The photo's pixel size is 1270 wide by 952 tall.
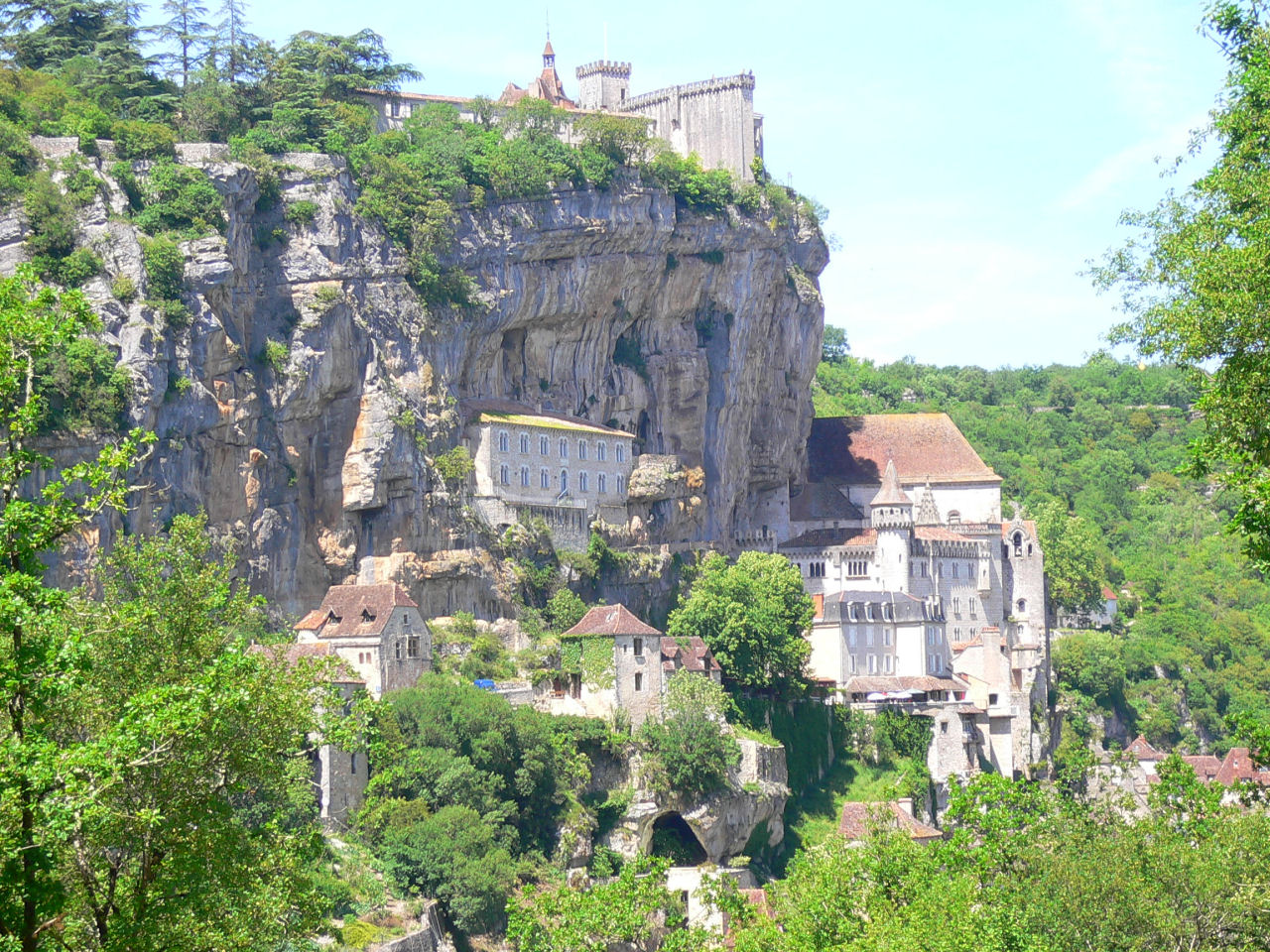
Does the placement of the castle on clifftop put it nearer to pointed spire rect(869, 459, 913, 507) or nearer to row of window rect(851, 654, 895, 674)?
pointed spire rect(869, 459, 913, 507)

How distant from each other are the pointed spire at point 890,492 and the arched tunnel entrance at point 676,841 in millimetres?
31126

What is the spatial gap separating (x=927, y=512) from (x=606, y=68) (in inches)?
1221

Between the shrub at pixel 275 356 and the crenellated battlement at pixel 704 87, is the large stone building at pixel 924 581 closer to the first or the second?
the crenellated battlement at pixel 704 87

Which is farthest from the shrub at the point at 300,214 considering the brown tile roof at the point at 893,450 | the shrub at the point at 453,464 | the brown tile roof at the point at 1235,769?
the brown tile roof at the point at 1235,769

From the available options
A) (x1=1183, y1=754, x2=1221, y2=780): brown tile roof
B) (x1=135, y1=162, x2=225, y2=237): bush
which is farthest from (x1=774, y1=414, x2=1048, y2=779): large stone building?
(x1=135, y1=162, x2=225, y2=237): bush

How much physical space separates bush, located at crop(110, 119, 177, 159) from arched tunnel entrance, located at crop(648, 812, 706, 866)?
3230 cm

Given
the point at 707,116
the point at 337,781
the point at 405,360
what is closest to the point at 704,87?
the point at 707,116

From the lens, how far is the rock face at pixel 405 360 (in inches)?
2785

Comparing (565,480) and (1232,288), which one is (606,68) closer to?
(565,480)

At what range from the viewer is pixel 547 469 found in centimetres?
8456

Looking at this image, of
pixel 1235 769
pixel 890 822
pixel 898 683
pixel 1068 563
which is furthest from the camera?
pixel 1068 563

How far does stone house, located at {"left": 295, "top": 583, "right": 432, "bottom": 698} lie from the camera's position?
6944 cm

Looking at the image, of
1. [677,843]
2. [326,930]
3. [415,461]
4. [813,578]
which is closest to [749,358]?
[813,578]

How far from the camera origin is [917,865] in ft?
175
